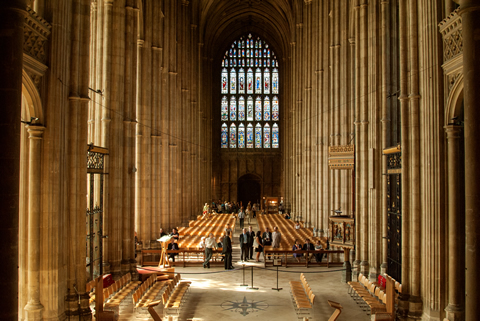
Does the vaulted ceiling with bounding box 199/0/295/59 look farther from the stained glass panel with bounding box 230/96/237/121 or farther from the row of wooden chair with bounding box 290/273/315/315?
the row of wooden chair with bounding box 290/273/315/315

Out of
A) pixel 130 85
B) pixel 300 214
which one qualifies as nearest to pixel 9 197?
pixel 130 85

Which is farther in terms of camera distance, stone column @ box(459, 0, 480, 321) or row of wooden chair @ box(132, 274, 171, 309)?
row of wooden chair @ box(132, 274, 171, 309)

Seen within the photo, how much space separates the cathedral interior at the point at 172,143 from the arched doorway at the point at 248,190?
20.8 m

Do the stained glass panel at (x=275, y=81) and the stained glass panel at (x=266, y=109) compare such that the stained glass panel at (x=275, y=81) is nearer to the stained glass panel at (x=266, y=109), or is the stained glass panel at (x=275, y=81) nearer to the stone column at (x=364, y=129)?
the stained glass panel at (x=266, y=109)

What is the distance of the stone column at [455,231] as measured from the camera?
8000 millimetres

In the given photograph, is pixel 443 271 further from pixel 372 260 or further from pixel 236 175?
pixel 236 175

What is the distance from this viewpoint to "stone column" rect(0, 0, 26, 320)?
4738 mm

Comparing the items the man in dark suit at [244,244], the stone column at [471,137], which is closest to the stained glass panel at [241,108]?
the man in dark suit at [244,244]

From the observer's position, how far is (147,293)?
10.8m

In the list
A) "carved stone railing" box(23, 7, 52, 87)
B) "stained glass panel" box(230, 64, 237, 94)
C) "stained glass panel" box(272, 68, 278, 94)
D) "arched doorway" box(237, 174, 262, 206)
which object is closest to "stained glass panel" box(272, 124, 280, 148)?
"stained glass panel" box(272, 68, 278, 94)

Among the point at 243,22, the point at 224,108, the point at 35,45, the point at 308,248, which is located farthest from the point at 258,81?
the point at 35,45

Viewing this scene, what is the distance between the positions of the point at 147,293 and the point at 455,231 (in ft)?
23.3

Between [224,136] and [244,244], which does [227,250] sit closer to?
[244,244]

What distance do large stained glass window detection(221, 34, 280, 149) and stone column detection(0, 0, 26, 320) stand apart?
43310 mm
